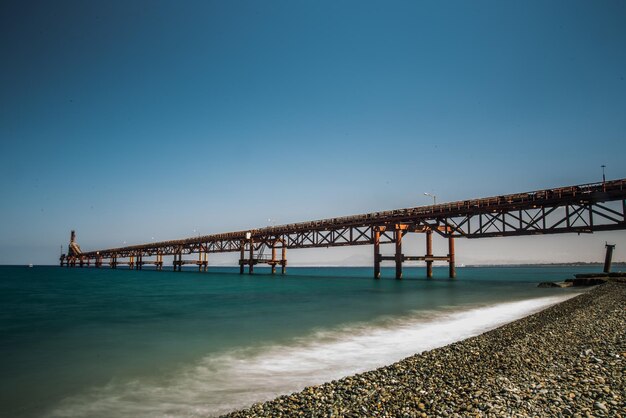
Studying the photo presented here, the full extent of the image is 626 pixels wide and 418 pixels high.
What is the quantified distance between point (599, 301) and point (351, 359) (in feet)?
47.0

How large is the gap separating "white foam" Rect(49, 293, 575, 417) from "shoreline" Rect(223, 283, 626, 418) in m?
1.46

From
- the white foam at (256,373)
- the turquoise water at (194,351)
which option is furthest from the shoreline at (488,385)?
the turquoise water at (194,351)

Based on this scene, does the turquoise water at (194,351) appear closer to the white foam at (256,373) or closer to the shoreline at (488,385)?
the white foam at (256,373)

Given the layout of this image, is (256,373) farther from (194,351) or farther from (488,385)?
(488,385)

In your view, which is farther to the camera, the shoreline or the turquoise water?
the turquoise water

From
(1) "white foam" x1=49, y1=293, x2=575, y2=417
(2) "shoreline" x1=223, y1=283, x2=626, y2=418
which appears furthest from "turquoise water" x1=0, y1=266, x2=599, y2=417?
(2) "shoreline" x1=223, y1=283, x2=626, y2=418

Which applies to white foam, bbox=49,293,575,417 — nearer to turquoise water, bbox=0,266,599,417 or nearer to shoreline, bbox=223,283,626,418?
turquoise water, bbox=0,266,599,417

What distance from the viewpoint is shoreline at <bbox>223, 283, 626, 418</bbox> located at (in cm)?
514

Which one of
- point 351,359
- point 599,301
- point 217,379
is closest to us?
point 217,379

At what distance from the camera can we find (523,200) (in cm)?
3744

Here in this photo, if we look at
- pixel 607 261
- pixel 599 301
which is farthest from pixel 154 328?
pixel 607 261

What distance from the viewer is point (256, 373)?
8914mm

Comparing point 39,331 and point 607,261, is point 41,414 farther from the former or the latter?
point 607,261

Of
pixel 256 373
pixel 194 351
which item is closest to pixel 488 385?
pixel 256 373
